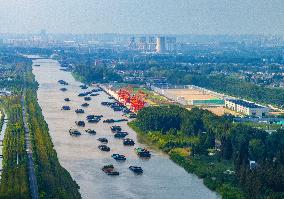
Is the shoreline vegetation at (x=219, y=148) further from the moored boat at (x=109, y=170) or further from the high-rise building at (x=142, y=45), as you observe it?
the high-rise building at (x=142, y=45)

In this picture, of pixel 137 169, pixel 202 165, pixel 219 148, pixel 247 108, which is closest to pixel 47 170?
pixel 137 169

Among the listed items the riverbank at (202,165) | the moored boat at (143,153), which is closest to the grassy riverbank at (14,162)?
the moored boat at (143,153)

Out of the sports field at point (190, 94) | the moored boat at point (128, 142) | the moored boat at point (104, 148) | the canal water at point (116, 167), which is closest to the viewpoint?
the canal water at point (116, 167)

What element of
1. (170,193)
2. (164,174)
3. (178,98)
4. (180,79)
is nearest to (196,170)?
(164,174)

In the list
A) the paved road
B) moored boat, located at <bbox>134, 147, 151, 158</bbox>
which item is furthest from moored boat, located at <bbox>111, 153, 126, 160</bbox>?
the paved road

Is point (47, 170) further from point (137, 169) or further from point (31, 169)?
point (137, 169)

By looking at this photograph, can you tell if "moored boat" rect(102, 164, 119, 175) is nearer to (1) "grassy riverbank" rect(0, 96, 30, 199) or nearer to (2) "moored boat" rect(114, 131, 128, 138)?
(1) "grassy riverbank" rect(0, 96, 30, 199)

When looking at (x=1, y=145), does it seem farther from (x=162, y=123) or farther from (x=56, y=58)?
(x=56, y=58)
